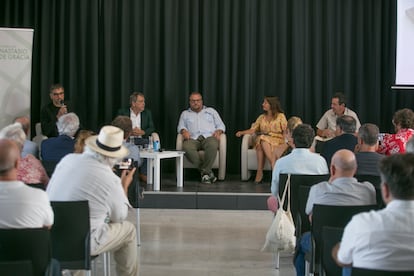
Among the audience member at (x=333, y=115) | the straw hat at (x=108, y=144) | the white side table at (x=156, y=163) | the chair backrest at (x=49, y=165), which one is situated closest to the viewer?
the straw hat at (x=108, y=144)

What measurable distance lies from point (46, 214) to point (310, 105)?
22.2 ft

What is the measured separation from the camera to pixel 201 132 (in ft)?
29.3

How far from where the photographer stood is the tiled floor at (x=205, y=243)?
5.09 meters

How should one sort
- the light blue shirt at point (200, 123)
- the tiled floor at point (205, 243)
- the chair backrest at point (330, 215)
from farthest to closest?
1. the light blue shirt at point (200, 123)
2. the tiled floor at point (205, 243)
3. the chair backrest at point (330, 215)

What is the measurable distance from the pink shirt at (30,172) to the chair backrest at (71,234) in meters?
0.86

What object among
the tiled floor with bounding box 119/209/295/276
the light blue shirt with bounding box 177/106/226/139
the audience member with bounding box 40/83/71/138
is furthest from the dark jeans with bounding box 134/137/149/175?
the audience member with bounding box 40/83/71/138

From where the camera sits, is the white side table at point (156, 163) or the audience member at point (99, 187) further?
the white side table at point (156, 163)

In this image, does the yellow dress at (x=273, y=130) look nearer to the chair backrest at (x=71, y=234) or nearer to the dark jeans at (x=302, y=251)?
the dark jeans at (x=302, y=251)

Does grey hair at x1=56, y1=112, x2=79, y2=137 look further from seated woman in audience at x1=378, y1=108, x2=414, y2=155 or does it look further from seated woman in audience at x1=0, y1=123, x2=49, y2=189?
seated woman in audience at x1=378, y1=108, x2=414, y2=155

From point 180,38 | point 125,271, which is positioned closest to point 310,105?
point 180,38

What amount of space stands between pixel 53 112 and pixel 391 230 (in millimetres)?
6732

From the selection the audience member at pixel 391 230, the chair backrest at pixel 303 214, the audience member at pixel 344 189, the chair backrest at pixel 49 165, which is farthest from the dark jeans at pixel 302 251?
the chair backrest at pixel 49 165

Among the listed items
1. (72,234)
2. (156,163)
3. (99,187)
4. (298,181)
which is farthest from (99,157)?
(156,163)

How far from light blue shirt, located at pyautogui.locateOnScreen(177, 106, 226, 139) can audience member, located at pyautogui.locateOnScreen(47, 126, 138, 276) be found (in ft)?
15.9
